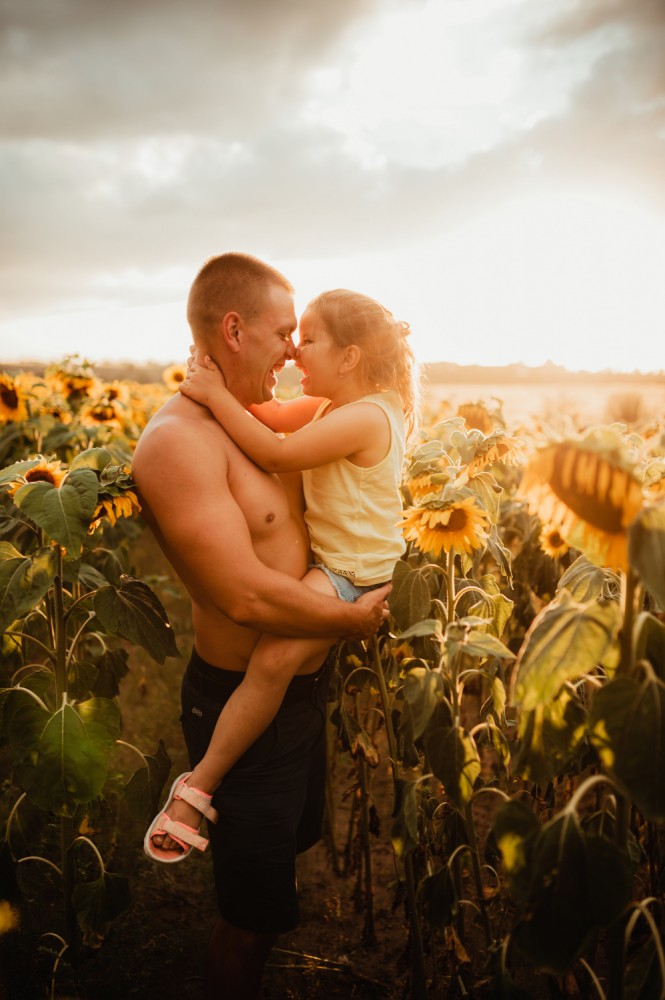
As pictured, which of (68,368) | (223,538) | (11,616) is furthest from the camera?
(68,368)

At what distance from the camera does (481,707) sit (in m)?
2.31

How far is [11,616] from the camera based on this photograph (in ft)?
6.44

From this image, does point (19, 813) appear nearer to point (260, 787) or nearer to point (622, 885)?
point (260, 787)

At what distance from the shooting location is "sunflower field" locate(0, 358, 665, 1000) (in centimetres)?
127

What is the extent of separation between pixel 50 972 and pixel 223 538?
192cm

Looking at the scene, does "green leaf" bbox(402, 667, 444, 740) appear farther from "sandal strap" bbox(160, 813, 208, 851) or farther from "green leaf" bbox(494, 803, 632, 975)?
"sandal strap" bbox(160, 813, 208, 851)

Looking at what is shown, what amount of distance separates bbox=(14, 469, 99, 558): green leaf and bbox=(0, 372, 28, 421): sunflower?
126 inches

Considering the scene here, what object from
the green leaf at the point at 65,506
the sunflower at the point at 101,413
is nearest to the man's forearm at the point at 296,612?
the green leaf at the point at 65,506

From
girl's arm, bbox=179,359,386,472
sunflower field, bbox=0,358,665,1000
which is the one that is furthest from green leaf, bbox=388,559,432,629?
girl's arm, bbox=179,359,386,472

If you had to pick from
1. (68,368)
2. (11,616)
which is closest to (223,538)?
(11,616)

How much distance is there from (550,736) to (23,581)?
1484 millimetres

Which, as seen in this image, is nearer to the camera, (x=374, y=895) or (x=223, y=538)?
(x=223, y=538)

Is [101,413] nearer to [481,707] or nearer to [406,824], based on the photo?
[481,707]

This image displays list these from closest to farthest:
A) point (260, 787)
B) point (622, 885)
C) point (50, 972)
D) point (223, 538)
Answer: point (622, 885) → point (223, 538) → point (260, 787) → point (50, 972)
